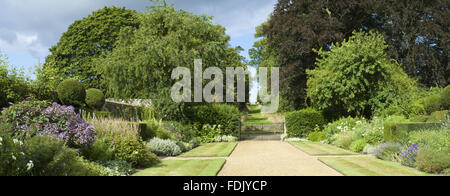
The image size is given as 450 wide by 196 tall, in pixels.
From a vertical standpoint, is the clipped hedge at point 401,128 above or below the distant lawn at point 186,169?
above

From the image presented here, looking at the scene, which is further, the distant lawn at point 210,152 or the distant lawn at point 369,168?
the distant lawn at point 210,152

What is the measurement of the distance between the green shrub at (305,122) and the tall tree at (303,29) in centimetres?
376

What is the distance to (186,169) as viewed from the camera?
7988 mm

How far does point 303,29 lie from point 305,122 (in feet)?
19.7

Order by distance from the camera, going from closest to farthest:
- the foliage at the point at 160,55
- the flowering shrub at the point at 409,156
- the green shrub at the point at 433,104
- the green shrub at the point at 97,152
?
the green shrub at the point at 97,152, the flowering shrub at the point at 409,156, the green shrub at the point at 433,104, the foliage at the point at 160,55

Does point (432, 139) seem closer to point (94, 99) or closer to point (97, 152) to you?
point (97, 152)

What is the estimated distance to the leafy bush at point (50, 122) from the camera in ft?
23.2

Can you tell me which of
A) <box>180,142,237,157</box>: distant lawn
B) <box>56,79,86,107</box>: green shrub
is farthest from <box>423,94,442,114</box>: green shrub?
<box>56,79,86,107</box>: green shrub

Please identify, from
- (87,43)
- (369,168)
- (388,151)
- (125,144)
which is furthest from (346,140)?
(87,43)

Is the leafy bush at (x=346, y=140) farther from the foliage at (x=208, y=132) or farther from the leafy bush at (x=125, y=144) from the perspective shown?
the leafy bush at (x=125, y=144)

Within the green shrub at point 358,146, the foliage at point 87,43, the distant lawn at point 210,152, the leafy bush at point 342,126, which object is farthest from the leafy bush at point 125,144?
the foliage at point 87,43

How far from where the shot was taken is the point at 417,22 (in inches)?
878

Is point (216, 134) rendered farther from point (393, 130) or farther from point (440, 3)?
point (440, 3)

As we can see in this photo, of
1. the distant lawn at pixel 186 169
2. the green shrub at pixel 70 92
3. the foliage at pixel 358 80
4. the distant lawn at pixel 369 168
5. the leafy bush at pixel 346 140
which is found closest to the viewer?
the distant lawn at pixel 369 168
